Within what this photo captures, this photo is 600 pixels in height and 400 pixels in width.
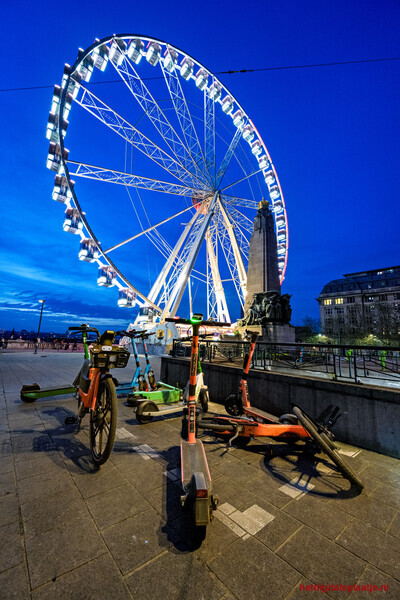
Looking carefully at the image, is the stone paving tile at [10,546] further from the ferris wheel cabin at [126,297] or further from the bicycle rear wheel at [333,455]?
the ferris wheel cabin at [126,297]

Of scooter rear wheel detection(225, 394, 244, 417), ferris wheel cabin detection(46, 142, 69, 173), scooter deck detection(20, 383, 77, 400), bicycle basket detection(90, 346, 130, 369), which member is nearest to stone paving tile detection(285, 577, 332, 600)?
bicycle basket detection(90, 346, 130, 369)


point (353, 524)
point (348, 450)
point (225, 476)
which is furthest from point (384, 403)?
point (225, 476)

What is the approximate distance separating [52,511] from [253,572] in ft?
6.75

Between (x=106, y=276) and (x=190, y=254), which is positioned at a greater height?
(x=190, y=254)

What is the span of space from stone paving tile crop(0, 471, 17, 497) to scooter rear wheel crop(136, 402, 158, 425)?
2.39m

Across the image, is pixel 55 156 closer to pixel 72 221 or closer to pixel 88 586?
pixel 72 221

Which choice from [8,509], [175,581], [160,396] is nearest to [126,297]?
[160,396]

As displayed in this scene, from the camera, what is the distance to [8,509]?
8.69ft

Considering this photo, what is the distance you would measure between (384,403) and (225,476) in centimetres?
312

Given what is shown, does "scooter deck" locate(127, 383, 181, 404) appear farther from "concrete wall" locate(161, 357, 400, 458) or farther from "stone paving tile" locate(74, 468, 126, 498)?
"stone paving tile" locate(74, 468, 126, 498)

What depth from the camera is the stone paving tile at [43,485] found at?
9.50ft

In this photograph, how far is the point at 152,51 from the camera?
19.5 meters

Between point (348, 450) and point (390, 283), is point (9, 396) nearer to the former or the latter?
point (348, 450)

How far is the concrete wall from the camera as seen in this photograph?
438cm
